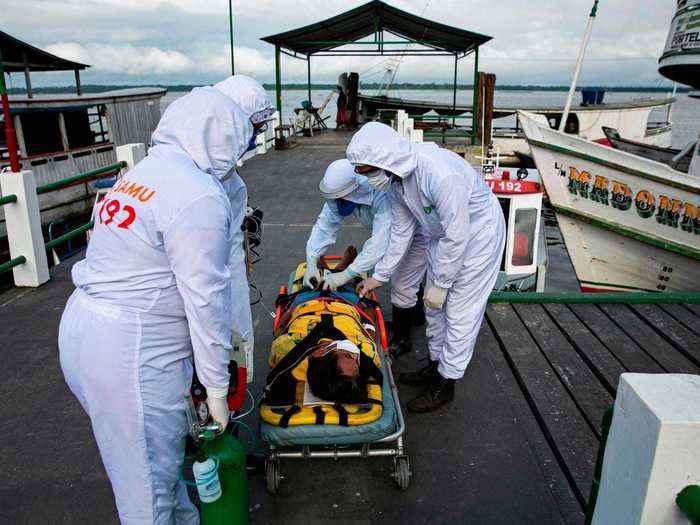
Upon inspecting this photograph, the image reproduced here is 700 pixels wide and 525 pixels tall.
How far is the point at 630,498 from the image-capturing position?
3.54 ft

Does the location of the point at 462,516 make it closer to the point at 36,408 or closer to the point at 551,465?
the point at 551,465

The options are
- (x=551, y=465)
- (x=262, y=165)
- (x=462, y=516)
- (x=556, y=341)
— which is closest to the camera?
(x=462, y=516)

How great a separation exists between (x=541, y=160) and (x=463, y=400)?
5.74 m

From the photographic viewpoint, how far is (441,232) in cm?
339

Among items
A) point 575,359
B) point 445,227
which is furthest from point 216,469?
point 575,359

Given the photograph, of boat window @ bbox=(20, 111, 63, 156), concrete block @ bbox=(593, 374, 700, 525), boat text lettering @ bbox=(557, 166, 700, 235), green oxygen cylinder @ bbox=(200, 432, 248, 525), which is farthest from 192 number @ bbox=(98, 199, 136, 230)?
boat window @ bbox=(20, 111, 63, 156)

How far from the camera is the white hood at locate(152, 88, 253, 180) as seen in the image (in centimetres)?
193

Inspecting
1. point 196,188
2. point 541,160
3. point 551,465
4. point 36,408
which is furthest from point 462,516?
point 541,160

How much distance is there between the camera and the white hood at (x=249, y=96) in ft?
8.71

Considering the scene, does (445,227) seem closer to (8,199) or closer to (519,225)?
(8,199)

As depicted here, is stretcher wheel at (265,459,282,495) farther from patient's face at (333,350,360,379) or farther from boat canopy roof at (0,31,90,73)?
boat canopy roof at (0,31,90,73)

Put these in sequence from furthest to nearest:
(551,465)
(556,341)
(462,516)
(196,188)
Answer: (556,341), (551,465), (462,516), (196,188)

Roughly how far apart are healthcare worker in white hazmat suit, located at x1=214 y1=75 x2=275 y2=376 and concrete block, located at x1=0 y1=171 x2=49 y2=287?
285 cm

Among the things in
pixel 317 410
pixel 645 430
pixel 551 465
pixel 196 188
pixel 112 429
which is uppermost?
pixel 196 188
